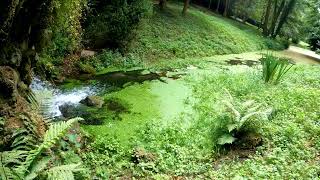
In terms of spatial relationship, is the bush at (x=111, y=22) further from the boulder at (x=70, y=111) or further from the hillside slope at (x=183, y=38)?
the boulder at (x=70, y=111)

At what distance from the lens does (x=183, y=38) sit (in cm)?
2067

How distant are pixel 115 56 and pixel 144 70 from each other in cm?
150

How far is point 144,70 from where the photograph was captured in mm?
14781

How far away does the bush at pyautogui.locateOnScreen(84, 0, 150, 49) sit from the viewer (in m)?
15.4

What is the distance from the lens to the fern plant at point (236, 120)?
7625 millimetres

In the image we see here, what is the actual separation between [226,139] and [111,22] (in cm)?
950

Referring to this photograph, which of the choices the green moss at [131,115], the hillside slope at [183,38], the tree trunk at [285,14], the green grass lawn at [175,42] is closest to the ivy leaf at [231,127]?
the green moss at [131,115]

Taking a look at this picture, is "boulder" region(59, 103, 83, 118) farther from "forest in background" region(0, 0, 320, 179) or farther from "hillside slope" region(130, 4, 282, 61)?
"hillside slope" region(130, 4, 282, 61)

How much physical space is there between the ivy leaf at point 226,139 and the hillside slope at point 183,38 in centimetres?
965

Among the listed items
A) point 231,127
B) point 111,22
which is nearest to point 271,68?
point 231,127

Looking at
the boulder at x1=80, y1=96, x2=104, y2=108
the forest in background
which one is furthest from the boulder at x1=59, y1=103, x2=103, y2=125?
the forest in background

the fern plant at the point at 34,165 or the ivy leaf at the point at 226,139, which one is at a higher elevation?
the fern plant at the point at 34,165

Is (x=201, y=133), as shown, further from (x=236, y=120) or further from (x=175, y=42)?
(x=175, y=42)

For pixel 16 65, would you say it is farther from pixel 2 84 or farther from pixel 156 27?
pixel 156 27
